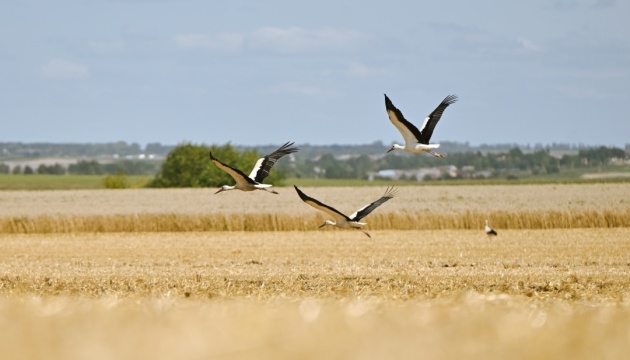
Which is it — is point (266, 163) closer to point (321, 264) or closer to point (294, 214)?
point (321, 264)

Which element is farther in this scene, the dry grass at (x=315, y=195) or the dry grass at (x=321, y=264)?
the dry grass at (x=315, y=195)

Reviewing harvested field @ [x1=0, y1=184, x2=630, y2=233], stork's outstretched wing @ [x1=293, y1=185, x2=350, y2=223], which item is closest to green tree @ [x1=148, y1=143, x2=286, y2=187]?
harvested field @ [x1=0, y1=184, x2=630, y2=233]

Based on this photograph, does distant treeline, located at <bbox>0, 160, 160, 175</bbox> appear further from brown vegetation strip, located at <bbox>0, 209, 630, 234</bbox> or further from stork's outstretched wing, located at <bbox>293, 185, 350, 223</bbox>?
stork's outstretched wing, located at <bbox>293, 185, 350, 223</bbox>

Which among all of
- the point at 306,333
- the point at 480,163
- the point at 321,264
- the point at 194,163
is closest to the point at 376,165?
the point at 480,163

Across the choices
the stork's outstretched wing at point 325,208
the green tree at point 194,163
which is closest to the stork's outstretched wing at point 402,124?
the stork's outstretched wing at point 325,208

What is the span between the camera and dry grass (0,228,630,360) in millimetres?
8680

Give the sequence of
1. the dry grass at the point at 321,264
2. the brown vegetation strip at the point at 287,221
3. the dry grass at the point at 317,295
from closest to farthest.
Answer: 1. the dry grass at the point at 317,295
2. the dry grass at the point at 321,264
3. the brown vegetation strip at the point at 287,221

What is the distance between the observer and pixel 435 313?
36.3 feet

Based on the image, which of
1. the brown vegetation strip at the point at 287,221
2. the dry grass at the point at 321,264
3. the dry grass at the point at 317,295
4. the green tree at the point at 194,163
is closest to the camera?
the dry grass at the point at 317,295

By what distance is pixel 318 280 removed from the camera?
885 inches

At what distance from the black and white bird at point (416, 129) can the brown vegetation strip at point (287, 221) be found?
19.5 metres

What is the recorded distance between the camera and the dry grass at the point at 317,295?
28.5 feet

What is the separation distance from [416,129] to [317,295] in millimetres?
4616

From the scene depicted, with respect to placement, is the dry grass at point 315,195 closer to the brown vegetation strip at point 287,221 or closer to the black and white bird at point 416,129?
the brown vegetation strip at point 287,221
